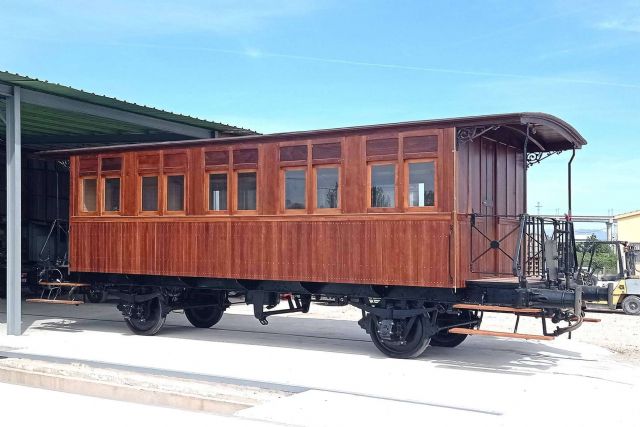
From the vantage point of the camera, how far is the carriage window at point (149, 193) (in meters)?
12.4

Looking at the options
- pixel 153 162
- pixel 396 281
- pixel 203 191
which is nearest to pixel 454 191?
pixel 396 281

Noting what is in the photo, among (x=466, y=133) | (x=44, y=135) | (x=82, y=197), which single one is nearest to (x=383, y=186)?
(x=466, y=133)

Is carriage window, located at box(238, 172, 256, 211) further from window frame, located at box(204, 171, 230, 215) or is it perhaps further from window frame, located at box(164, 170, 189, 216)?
window frame, located at box(164, 170, 189, 216)

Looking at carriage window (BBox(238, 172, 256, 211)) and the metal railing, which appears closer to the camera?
the metal railing

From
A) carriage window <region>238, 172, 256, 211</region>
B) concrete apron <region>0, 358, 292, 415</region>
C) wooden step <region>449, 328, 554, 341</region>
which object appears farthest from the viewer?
carriage window <region>238, 172, 256, 211</region>

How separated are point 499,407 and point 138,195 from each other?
765 cm

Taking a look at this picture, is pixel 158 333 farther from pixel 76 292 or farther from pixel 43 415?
pixel 43 415

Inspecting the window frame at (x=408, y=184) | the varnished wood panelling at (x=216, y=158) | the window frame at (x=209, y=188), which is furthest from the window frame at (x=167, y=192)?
the window frame at (x=408, y=184)

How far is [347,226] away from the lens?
10.4 meters

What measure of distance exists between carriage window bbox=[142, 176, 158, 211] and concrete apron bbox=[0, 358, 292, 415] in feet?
11.9

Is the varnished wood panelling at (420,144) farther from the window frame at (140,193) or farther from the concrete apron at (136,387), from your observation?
the window frame at (140,193)

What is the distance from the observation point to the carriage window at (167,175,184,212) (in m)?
12.1

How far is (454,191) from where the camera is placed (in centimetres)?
955

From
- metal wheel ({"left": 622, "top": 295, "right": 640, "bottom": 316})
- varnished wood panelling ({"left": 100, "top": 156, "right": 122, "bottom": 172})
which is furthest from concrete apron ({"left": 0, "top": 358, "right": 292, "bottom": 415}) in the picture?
metal wheel ({"left": 622, "top": 295, "right": 640, "bottom": 316})
